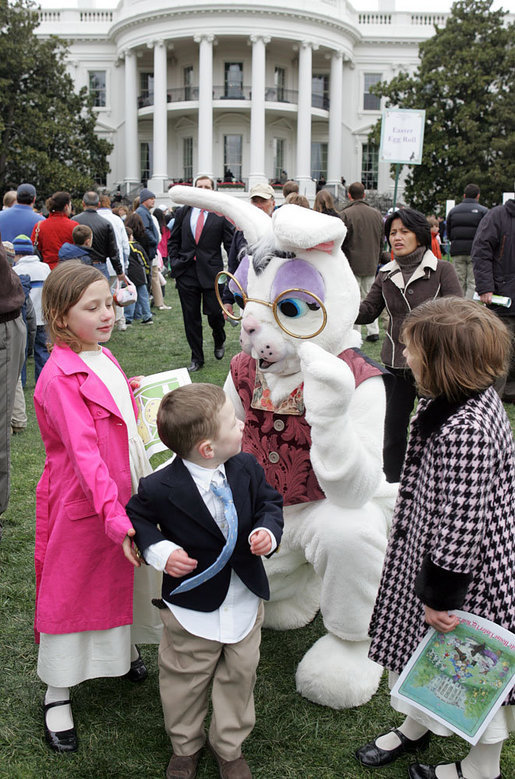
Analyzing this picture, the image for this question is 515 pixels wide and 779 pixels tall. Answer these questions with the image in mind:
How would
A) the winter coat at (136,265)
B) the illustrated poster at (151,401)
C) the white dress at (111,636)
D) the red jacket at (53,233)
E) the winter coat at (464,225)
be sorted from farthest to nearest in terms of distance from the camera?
1. the winter coat at (136,265)
2. the winter coat at (464,225)
3. the red jacket at (53,233)
4. the illustrated poster at (151,401)
5. the white dress at (111,636)

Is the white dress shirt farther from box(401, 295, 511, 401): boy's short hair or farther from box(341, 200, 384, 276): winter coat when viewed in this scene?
box(341, 200, 384, 276): winter coat

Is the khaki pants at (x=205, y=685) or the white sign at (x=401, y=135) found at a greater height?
the white sign at (x=401, y=135)

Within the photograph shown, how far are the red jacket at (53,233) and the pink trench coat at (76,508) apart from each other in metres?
5.92

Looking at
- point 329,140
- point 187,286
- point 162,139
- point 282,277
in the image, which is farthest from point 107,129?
point 282,277

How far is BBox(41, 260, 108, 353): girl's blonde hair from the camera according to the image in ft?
7.82

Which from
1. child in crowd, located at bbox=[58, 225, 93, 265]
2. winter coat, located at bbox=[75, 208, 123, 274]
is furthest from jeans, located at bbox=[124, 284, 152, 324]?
child in crowd, located at bbox=[58, 225, 93, 265]

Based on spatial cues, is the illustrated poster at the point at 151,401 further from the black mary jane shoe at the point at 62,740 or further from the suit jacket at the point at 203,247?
the suit jacket at the point at 203,247

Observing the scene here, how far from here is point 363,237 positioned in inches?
322

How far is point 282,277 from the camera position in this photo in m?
2.57

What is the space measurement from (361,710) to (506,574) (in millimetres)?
971

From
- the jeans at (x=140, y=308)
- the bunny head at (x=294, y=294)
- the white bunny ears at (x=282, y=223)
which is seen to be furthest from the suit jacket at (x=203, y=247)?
the bunny head at (x=294, y=294)

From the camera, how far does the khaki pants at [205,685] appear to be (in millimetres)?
2141

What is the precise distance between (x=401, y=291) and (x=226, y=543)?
2.81 m

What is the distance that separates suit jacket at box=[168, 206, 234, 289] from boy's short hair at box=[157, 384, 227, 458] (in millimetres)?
5301
